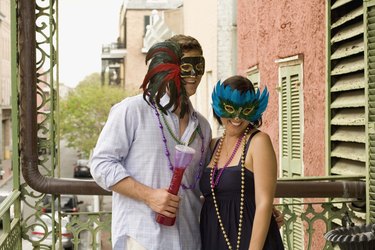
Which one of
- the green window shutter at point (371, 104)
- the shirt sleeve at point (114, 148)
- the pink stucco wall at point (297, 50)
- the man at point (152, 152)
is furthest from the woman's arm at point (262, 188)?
the pink stucco wall at point (297, 50)

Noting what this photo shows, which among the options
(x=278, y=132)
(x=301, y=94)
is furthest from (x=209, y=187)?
(x=278, y=132)

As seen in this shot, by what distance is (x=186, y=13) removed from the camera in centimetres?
2469

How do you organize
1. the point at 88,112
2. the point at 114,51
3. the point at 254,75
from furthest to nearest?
the point at 114,51 < the point at 88,112 < the point at 254,75

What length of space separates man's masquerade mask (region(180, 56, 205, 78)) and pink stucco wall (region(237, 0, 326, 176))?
11.9 feet

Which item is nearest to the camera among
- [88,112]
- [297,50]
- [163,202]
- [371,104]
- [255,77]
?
[163,202]

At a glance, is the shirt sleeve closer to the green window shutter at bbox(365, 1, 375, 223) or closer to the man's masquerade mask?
the man's masquerade mask

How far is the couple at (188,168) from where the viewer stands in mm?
3254

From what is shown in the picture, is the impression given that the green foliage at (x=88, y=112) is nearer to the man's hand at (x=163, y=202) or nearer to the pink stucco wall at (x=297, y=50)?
the pink stucco wall at (x=297, y=50)

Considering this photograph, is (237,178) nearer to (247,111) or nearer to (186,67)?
(247,111)

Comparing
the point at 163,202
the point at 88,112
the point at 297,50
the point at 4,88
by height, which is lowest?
the point at 88,112

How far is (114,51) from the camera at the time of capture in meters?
50.3

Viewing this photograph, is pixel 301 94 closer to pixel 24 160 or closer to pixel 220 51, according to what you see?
pixel 24 160

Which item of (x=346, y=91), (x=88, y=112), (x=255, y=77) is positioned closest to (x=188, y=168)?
(x=346, y=91)

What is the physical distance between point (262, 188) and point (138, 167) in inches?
20.4
